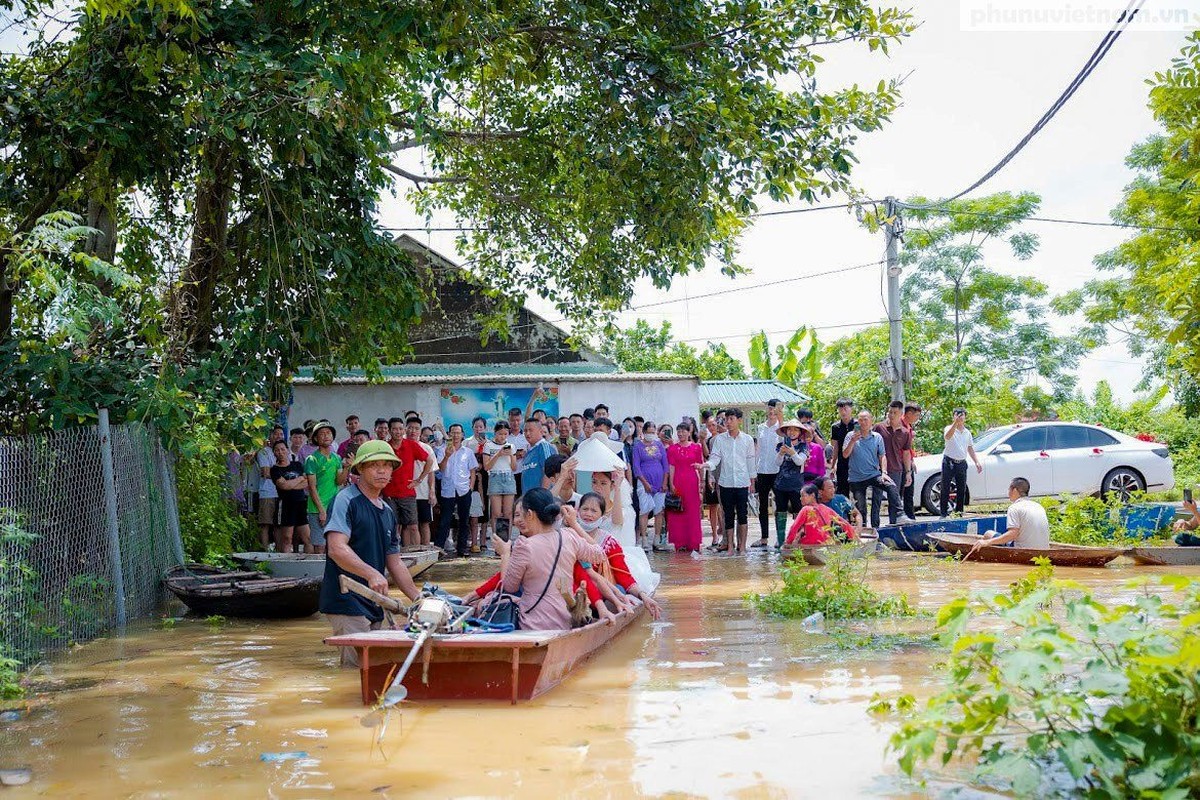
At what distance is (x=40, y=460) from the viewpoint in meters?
9.07

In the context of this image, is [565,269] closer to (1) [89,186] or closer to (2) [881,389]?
(1) [89,186]

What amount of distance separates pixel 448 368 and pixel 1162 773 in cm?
2285

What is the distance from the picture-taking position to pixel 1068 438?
67.4ft

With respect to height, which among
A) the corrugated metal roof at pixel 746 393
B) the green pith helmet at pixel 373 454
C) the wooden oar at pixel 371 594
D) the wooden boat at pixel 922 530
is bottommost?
the wooden boat at pixel 922 530

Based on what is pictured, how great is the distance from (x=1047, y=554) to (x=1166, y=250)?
1169 centimetres

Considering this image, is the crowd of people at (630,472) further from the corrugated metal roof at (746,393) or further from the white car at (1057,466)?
the corrugated metal roof at (746,393)

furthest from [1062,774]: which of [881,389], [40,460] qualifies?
[881,389]

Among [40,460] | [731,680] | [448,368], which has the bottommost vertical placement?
[731,680]

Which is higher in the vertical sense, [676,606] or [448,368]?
[448,368]

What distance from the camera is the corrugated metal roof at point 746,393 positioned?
31672 mm

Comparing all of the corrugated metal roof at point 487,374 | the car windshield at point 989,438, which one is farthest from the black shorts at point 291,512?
the car windshield at point 989,438

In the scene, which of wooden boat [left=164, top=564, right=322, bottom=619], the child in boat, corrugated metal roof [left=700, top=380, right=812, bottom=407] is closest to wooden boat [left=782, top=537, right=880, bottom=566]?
the child in boat

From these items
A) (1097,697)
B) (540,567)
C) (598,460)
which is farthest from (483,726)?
(598,460)

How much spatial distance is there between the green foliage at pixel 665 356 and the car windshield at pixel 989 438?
19.6 m
